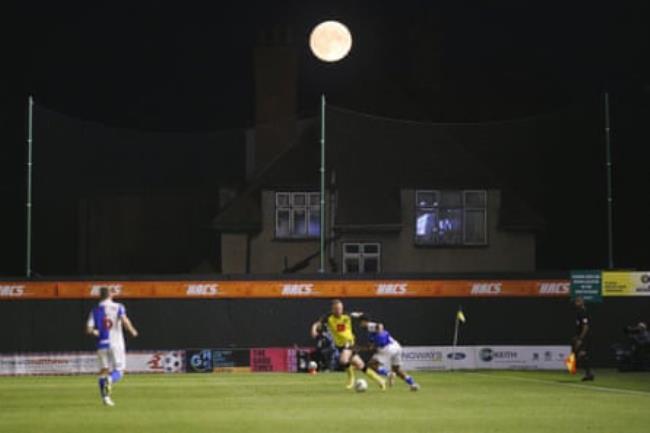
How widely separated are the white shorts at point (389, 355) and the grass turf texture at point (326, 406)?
67 centimetres

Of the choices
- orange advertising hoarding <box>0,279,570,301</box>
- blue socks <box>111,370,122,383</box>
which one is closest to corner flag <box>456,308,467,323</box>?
orange advertising hoarding <box>0,279,570,301</box>

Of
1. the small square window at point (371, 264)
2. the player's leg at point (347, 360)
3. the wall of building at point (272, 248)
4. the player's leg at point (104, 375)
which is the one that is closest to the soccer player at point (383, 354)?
the player's leg at point (347, 360)

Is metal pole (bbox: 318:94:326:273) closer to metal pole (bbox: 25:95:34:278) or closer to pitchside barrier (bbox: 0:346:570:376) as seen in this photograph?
pitchside barrier (bbox: 0:346:570:376)

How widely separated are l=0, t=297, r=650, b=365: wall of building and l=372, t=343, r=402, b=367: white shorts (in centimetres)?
1103

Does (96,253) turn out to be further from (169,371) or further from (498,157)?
(498,157)

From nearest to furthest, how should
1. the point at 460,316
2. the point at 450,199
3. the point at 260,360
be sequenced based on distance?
the point at 460,316
the point at 260,360
the point at 450,199

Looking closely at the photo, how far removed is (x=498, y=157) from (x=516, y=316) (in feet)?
24.7

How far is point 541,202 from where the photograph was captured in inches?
1768

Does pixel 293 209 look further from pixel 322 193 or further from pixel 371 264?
pixel 322 193

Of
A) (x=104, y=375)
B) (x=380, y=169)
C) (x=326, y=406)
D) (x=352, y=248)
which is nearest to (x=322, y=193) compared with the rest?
(x=380, y=169)

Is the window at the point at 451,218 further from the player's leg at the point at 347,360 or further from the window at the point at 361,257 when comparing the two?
the player's leg at the point at 347,360

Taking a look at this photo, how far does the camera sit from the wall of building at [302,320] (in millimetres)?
38969

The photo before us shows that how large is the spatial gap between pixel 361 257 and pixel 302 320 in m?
9.29

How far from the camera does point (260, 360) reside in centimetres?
3912
